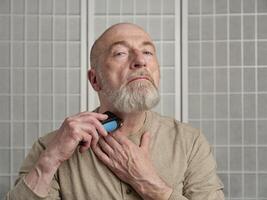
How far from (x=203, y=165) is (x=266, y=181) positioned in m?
1.15

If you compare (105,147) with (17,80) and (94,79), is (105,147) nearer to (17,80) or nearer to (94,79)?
(94,79)

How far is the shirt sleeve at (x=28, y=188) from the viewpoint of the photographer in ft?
3.96

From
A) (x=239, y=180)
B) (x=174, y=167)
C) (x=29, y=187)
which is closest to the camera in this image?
(x=29, y=187)

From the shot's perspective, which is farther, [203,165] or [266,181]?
[266,181]

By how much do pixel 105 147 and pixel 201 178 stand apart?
287 mm

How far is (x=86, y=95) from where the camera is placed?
91.7 inches

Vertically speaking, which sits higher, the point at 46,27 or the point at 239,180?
the point at 46,27

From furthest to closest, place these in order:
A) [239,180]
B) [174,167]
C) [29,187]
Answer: [239,180], [174,167], [29,187]

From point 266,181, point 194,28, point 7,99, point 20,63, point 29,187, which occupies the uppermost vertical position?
point 194,28

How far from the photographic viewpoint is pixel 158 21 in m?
2.34

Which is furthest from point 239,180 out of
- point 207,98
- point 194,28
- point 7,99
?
point 7,99

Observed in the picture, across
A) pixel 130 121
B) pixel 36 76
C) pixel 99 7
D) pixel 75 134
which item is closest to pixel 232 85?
pixel 99 7

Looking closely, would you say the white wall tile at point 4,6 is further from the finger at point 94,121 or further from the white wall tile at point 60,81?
the finger at point 94,121

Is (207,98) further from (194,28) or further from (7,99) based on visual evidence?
(7,99)
